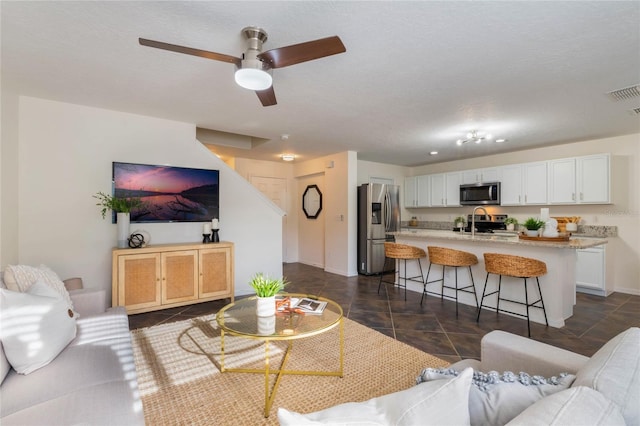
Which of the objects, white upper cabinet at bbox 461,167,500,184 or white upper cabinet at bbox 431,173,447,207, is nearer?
white upper cabinet at bbox 461,167,500,184

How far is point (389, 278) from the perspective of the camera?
5.51 meters

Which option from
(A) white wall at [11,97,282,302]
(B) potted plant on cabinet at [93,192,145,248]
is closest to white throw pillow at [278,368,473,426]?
(B) potted plant on cabinet at [93,192,145,248]

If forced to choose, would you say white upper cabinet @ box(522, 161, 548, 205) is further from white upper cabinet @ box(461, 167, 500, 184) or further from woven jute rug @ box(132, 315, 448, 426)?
woven jute rug @ box(132, 315, 448, 426)

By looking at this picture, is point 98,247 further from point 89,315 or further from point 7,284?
point 7,284

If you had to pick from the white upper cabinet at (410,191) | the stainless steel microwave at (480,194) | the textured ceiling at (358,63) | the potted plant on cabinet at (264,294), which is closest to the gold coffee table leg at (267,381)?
the potted plant on cabinet at (264,294)

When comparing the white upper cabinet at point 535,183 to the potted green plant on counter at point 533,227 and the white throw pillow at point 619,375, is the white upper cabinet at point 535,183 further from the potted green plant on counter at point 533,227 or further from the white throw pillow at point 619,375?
the white throw pillow at point 619,375

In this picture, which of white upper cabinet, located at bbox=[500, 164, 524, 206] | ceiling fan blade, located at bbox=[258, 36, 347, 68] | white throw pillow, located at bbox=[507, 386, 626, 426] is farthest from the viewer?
white upper cabinet, located at bbox=[500, 164, 524, 206]

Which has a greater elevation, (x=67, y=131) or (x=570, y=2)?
(x=570, y=2)

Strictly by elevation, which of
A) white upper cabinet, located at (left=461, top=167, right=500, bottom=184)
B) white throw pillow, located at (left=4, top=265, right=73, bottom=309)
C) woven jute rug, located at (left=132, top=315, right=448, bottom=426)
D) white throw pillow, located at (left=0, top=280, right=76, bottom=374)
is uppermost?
white upper cabinet, located at (left=461, top=167, right=500, bottom=184)

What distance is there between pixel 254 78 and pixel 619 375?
2175 millimetres

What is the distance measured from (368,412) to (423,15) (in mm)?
2046

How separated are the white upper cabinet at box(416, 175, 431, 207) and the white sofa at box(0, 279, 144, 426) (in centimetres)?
627

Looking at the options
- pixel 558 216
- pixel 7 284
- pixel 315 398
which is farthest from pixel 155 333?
pixel 558 216

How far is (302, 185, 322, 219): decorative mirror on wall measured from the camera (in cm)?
677
